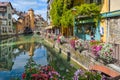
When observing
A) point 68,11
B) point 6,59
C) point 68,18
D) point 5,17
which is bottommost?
point 6,59

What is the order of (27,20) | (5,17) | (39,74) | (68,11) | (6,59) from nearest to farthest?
(39,74), (6,59), (68,11), (5,17), (27,20)

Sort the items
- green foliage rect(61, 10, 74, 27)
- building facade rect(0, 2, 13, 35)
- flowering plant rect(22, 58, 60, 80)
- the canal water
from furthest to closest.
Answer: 1. building facade rect(0, 2, 13, 35)
2. green foliage rect(61, 10, 74, 27)
3. the canal water
4. flowering plant rect(22, 58, 60, 80)

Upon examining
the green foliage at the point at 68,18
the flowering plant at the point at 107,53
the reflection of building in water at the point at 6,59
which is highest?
the green foliage at the point at 68,18

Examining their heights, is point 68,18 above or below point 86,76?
above

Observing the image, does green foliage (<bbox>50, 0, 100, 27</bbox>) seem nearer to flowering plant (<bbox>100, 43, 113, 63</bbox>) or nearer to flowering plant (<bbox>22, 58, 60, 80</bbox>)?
flowering plant (<bbox>100, 43, 113, 63</bbox>)

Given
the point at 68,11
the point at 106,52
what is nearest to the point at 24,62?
the point at 68,11

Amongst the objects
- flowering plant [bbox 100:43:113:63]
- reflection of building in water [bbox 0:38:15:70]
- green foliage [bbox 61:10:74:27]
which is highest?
green foliage [bbox 61:10:74:27]

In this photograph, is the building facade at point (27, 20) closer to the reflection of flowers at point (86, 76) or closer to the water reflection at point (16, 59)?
the water reflection at point (16, 59)

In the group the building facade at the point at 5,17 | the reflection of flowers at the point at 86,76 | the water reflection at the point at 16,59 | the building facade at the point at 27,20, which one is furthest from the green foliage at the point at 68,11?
the building facade at the point at 27,20

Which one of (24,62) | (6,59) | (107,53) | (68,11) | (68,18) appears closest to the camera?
(107,53)

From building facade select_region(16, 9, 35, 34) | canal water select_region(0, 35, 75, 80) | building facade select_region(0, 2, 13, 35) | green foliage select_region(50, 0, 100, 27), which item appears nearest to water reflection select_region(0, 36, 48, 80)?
canal water select_region(0, 35, 75, 80)

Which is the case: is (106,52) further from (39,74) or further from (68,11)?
(68,11)

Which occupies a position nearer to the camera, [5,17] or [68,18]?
[68,18]

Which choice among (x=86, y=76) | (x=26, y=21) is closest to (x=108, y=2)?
(x=86, y=76)
